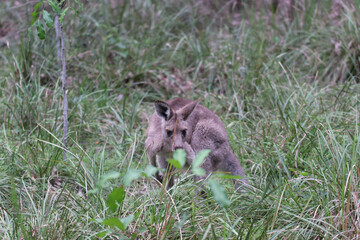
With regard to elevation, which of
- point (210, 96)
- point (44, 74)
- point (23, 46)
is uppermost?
point (23, 46)

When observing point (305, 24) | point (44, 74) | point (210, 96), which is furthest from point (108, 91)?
point (305, 24)

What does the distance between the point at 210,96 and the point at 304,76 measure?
1.46 meters

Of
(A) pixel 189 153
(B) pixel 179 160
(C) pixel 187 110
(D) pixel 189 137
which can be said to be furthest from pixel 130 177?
(D) pixel 189 137

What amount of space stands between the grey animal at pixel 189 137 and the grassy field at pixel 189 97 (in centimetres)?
19

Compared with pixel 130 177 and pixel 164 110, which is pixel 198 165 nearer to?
pixel 130 177

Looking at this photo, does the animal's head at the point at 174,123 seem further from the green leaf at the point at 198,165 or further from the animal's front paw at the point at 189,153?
the green leaf at the point at 198,165

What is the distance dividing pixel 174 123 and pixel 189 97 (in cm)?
217

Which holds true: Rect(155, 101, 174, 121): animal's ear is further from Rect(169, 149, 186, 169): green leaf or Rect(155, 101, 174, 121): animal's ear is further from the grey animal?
Rect(169, 149, 186, 169): green leaf

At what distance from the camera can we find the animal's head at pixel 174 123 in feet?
13.1

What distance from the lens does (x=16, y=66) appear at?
18.5ft

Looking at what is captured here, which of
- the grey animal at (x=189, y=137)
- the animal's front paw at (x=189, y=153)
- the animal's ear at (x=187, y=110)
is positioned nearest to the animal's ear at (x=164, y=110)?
the grey animal at (x=189, y=137)

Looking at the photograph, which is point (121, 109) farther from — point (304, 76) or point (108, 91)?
point (304, 76)

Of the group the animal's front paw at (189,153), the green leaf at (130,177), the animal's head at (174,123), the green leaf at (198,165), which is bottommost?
the animal's front paw at (189,153)

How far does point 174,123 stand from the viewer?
13.3 ft
